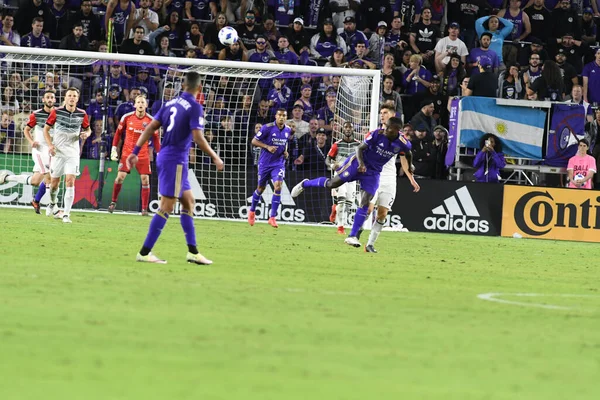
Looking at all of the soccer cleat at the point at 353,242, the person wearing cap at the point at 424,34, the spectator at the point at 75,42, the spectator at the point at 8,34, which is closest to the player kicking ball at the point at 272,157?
the soccer cleat at the point at 353,242

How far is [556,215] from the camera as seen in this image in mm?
25953

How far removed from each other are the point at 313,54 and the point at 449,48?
3.55 meters

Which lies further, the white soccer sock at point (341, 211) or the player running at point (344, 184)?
the player running at point (344, 184)

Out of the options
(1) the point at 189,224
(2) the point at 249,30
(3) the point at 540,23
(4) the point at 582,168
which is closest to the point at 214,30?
(2) the point at 249,30

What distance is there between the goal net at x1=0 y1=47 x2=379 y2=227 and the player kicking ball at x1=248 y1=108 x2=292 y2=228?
6.23 ft

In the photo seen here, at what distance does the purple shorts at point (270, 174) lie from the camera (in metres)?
23.0

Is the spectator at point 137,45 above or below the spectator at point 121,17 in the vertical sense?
below

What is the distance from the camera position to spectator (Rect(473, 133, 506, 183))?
25672mm

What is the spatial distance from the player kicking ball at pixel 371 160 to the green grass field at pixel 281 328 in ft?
7.61

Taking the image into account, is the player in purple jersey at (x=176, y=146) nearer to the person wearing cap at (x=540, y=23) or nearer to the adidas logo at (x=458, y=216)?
the adidas logo at (x=458, y=216)

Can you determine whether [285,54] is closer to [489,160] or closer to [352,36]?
[352,36]

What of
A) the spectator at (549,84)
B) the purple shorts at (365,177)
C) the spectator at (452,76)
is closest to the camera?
the purple shorts at (365,177)

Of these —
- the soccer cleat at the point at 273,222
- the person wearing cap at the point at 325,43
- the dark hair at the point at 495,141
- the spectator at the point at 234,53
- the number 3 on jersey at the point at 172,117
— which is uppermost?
the person wearing cap at the point at 325,43

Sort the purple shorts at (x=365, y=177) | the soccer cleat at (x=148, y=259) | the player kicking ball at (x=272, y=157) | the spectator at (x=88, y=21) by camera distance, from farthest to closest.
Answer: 1. the spectator at (x=88, y=21)
2. the player kicking ball at (x=272, y=157)
3. the purple shorts at (x=365, y=177)
4. the soccer cleat at (x=148, y=259)
